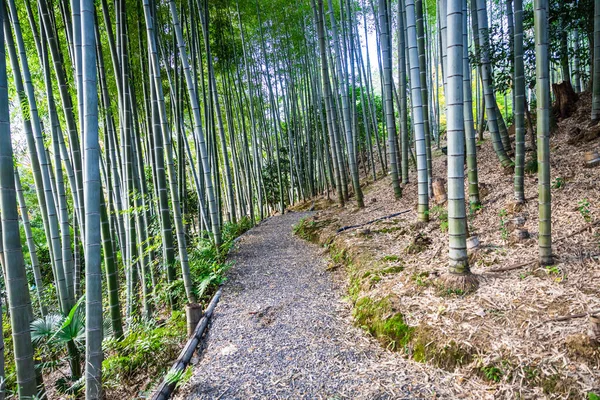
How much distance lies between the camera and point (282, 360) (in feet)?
6.49

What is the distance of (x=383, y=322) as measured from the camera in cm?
204

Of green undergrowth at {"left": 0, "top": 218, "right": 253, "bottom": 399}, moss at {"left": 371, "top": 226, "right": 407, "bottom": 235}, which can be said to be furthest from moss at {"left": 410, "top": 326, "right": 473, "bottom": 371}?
moss at {"left": 371, "top": 226, "right": 407, "bottom": 235}

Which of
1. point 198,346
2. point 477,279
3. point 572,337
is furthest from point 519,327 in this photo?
point 198,346

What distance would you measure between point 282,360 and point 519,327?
1278mm

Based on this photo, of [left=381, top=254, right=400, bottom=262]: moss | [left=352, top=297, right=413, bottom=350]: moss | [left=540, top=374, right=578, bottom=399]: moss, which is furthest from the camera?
[left=381, top=254, right=400, bottom=262]: moss

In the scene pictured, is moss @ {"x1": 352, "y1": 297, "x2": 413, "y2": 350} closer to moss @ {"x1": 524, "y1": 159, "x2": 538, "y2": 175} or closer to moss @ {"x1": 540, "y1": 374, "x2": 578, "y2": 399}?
moss @ {"x1": 540, "y1": 374, "x2": 578, "y2": 399}

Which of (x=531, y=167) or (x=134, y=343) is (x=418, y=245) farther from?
(x=134, y=343)

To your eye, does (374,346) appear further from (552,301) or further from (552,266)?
(552,266)

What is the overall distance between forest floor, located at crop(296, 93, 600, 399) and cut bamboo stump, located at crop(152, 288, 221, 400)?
3.82 ft

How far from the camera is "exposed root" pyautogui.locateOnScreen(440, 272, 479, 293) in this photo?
1.95 m

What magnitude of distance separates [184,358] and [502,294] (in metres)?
1.95

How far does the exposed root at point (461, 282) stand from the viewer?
1.95 m

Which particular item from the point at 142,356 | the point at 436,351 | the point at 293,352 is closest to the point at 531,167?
the point at 436,351

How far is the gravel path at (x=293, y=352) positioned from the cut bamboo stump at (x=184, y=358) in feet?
0.23
